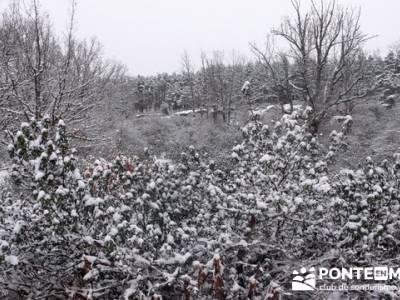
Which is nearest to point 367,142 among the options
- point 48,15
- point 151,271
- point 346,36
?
point 346,36

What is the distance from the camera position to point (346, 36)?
15.6 meters

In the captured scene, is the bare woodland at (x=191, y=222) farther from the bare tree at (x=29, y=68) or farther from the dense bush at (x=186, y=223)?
the bare tree at (x=29, y=68)

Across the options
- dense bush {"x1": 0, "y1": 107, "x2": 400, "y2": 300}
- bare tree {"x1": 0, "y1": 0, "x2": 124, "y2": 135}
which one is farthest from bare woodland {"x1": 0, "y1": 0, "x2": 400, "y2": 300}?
bare tree {"x1": 0, "y1": 0, "x2": 124, "y2": 135}

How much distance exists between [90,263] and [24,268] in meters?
1.33

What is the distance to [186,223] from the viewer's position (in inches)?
218

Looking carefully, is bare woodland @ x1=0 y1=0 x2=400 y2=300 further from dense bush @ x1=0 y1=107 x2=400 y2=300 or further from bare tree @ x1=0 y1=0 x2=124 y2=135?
bare tree @ x1=0 y1=0 x2=124 y2=135

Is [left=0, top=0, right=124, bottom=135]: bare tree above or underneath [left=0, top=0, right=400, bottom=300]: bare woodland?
above

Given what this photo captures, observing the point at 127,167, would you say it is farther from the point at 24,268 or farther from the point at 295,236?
the point at 295,236

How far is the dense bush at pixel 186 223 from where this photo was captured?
14.3 feet

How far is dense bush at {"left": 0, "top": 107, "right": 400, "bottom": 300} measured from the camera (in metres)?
4.35

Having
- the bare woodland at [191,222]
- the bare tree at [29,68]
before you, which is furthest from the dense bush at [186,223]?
the bare tree at [29,68]

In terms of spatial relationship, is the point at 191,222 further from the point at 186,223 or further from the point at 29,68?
the point at 29,68

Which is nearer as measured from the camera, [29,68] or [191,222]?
[191,222]

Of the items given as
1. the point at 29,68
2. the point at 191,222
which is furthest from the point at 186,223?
the point at 29,68
